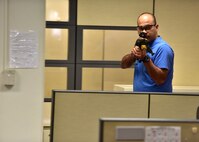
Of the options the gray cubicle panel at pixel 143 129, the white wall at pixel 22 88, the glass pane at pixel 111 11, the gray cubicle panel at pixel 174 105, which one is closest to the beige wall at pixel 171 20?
the glass pane at pixel 111 11

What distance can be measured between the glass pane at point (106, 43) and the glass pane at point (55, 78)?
0.27 metres

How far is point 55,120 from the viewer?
67.0 inches

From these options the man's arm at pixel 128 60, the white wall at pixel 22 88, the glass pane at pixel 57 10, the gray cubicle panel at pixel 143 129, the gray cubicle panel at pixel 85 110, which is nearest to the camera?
the gray cubicle panel at pixel 143 129

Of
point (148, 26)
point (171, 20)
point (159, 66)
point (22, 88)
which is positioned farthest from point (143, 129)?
point (171, 20)

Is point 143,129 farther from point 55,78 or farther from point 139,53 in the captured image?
point 55,78

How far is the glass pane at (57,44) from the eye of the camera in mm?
3400

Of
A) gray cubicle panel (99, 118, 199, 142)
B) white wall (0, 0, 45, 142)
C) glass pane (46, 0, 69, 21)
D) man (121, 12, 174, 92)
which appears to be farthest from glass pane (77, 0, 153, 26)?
gray cubicle panel (99, 118, 199, 142)

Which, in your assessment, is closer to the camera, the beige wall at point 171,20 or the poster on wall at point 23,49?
the poster on wall at point 23,49

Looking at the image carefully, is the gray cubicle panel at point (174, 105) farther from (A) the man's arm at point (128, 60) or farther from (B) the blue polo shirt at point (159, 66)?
(A) the man's arm at point (128, 60)

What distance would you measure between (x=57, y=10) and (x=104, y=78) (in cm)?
83

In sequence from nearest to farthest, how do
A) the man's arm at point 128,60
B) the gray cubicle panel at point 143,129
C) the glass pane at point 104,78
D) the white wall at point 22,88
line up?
1. the gray cubicle panel at point 143,129
2. the man's arm at point 128,60
3. the white wall at point 22,88
4. the glass pane at point 104,78

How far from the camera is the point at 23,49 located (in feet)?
8.43

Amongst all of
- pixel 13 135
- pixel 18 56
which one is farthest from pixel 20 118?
pixel 18 56

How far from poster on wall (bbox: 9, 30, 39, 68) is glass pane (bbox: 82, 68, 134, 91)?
3.06 ft
